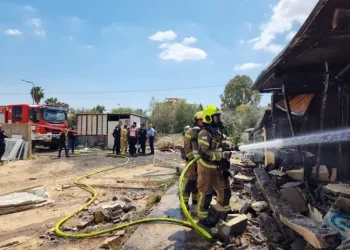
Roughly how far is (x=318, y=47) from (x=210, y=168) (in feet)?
7.63

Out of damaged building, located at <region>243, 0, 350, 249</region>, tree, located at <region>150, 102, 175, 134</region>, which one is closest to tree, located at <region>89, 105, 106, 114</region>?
tree, located at <region>150, 102, 175, 134</region>

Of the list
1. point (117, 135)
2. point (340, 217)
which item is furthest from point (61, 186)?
point (340, 217)

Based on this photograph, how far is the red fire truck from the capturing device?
1716cm

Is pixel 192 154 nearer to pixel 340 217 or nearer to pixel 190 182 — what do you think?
pixel 190 182

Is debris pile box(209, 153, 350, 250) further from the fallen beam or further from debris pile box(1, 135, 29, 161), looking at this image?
debris pile box(1, 135, 29, 161)

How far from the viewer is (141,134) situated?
15977 mm

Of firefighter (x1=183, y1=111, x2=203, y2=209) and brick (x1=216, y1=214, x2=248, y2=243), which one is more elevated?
firefighter (x1=183, y1=111, x2=203, y2=209)

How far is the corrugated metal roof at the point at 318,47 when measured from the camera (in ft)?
9.70

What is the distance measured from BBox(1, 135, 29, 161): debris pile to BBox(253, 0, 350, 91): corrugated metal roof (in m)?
12.4

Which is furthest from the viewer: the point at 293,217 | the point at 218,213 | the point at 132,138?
the point at 132,138

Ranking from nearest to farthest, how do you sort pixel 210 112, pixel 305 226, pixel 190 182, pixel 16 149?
pixel 305 226
pixel 210 112
pixel 190 182
pixel 16 149

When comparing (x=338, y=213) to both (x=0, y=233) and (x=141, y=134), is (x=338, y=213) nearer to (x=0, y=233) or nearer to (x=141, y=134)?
(x=0, y=233)

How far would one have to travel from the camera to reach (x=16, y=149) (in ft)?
46.3

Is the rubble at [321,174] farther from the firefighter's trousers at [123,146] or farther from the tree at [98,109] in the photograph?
the tree at [98,109]
